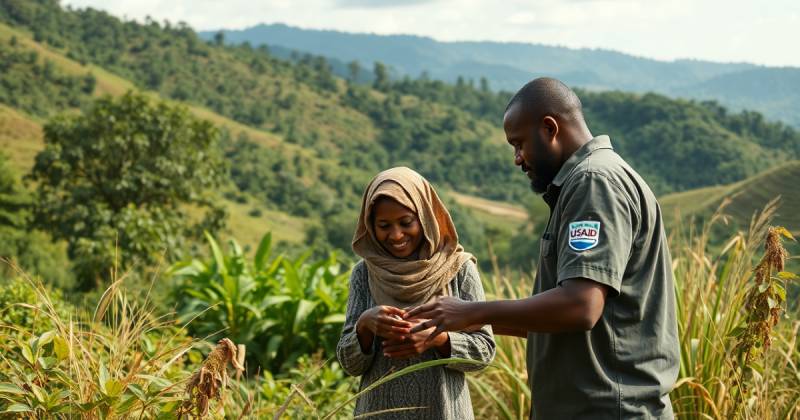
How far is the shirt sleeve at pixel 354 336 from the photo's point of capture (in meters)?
2.28

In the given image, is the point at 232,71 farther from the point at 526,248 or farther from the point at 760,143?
the point at 526,248

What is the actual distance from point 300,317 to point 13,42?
5809 centimetres

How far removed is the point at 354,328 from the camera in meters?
2.33

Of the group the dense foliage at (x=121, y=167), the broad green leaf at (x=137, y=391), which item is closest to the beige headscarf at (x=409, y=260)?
the broad green leaf at (x=137, y=391)

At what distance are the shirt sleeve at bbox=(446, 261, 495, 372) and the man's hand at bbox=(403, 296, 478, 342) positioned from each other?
513mm

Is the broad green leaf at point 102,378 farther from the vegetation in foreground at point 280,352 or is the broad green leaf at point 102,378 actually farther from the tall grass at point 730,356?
the tall grass at point 730,356

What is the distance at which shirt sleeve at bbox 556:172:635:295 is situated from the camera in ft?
5.17

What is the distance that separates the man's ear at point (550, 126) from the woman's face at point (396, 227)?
0.62m

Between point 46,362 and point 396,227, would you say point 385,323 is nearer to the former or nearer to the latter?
point 396,227

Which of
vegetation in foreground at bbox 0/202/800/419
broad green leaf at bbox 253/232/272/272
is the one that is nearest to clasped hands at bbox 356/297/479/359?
vegetation in foreground at bbox 0/202/800/419

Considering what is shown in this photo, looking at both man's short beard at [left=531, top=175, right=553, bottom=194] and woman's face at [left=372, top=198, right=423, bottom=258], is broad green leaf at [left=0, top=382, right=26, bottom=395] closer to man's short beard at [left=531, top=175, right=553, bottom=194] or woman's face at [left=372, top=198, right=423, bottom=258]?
woman's face at [left=372, top=198, right=423, bottom=258]

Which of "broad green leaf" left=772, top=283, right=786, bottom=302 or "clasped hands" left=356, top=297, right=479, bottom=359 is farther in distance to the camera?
"broad green leaf" left=772, top=283, right=786, bottom=302

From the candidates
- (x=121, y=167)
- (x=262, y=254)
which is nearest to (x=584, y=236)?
(x=262, y=254)

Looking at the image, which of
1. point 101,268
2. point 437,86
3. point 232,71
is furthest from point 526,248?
point 437,86
